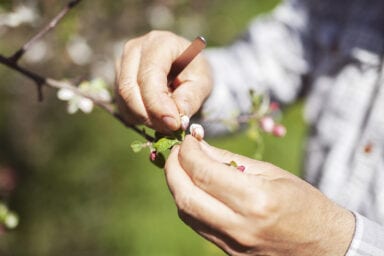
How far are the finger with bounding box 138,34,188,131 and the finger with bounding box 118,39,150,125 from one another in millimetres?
23

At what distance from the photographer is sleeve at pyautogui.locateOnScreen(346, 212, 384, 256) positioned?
1.03 metres

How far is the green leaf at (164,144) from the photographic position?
1.01 m

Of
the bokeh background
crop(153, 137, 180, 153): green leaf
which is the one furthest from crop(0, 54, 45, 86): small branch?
the bokeh background

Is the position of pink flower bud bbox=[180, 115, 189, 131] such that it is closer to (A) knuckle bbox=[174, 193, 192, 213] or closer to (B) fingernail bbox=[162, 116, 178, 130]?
(B) fingernail bbox=[162, 116, 178, 130]

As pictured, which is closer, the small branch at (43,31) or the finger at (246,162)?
the finger at (246,162)

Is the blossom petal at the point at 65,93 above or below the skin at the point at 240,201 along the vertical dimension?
below

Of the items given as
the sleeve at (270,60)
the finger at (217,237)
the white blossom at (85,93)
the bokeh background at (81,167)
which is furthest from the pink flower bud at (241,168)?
the bokeh background at (81,167)

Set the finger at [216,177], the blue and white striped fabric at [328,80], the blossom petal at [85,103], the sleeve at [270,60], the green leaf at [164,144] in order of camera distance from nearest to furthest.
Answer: the finger at [216,177]
the green leaf at [164,144]
the blossom petal at [85,103]
the blue and white striped fabric at [328,80]
the sleeve at [270,60]

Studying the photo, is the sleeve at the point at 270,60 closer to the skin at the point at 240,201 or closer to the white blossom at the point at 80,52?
the skin at the point at 240,201

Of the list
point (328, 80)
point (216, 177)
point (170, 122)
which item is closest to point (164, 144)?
point (170, 122)

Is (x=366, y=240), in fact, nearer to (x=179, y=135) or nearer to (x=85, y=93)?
(x=179, y=135)

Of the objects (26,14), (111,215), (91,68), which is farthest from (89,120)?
(26,14)

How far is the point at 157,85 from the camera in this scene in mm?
1061

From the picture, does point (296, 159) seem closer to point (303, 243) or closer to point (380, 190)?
point (380, 190)
